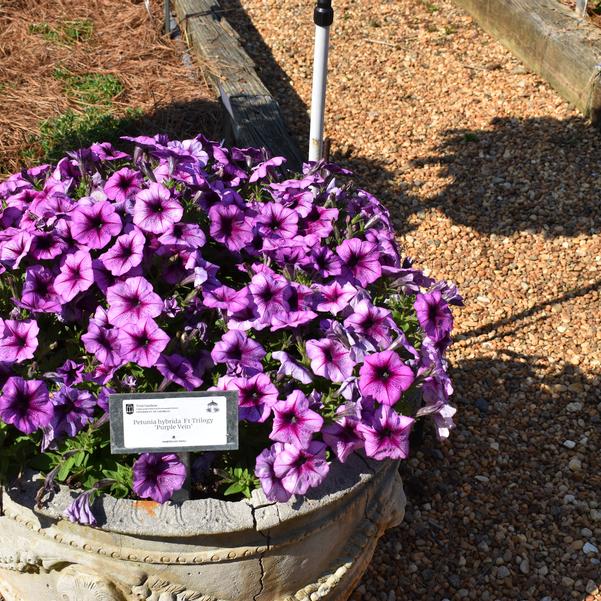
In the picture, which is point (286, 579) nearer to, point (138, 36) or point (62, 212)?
point (62, 212)

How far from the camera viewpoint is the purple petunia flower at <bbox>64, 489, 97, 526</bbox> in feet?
6.19

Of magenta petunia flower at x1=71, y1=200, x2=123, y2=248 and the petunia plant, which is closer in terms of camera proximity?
the petunia plant

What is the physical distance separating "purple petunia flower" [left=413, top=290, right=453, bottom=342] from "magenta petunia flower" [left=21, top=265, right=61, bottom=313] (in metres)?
0.90

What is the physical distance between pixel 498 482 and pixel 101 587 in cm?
173

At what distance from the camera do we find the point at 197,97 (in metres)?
5.36

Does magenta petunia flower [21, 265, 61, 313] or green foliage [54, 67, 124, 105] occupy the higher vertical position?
→ magenta petunia flower [21, 265, 61, 313]

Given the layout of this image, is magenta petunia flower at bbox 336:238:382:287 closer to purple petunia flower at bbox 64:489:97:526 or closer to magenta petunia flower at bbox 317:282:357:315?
magenta petunia flower at bbox 317:282:357:315

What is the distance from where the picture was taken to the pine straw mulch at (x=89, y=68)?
5090 mm

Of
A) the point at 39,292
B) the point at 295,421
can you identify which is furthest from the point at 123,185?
the point at 295,421

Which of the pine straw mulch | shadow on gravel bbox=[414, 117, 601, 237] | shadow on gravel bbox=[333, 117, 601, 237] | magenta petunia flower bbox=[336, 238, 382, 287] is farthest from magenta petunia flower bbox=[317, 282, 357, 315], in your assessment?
the pine straw mulch

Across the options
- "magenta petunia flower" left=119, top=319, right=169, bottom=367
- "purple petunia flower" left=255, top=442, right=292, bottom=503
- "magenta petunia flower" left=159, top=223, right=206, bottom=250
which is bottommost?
"purple petunia flower" left=255, top=442, right=292, bottom=503

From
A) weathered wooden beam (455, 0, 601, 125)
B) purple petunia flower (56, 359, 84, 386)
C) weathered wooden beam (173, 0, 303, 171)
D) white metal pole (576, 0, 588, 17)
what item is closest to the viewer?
purple petunia flower (56, 359, 84, 386)

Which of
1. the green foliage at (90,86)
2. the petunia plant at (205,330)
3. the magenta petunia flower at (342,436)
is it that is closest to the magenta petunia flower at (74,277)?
the petunia plant at (205,330)

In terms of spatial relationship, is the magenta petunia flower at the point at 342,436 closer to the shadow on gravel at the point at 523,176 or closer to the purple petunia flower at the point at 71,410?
the purple petunia flower at the point at 71,410
